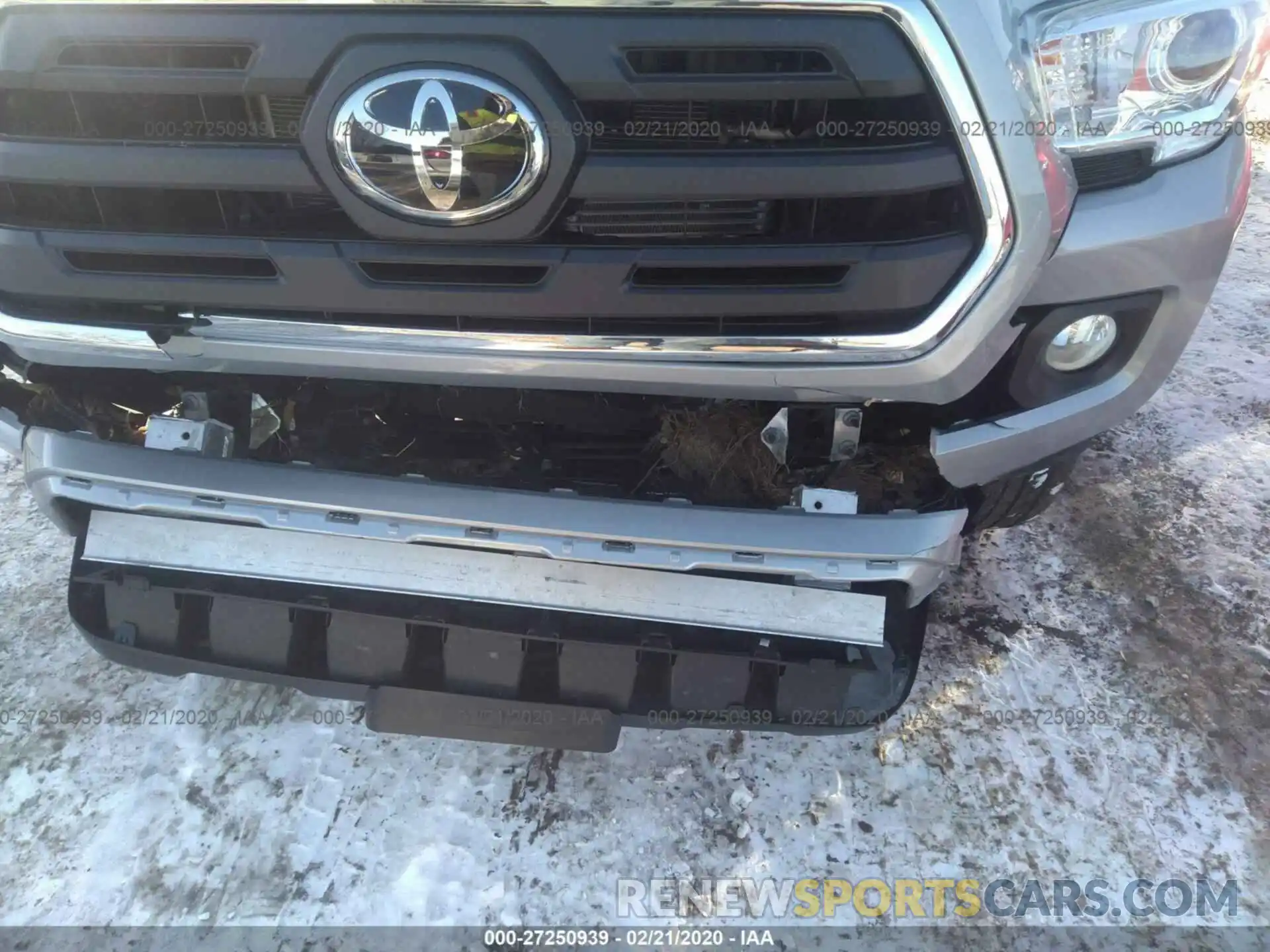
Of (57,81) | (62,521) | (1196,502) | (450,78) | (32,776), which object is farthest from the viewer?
(1196,502)

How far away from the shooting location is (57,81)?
137cm

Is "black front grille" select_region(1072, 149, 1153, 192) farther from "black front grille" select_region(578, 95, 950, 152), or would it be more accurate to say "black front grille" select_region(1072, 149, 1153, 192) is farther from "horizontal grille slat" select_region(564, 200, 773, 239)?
"horizontal grille slat" select_region(564, 200, 773, 239)

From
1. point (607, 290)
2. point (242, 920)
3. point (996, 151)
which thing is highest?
point (996, 151)

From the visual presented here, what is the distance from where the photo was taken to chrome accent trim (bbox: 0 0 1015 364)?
122 cm

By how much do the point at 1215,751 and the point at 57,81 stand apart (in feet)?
9.40

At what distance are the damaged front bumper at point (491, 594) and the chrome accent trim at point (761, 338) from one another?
28cm

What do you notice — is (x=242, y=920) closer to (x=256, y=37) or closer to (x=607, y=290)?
(x=607, y=290)

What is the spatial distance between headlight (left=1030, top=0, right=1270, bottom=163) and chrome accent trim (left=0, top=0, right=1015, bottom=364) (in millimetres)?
147

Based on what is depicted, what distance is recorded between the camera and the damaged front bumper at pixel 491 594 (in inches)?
62.7

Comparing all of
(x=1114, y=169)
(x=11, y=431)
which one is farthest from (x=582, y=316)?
(x=11, y=431)

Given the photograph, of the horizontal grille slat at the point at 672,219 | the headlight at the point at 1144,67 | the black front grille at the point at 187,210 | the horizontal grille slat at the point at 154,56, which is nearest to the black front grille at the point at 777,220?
the horizontal grille slat at the point at 672,219

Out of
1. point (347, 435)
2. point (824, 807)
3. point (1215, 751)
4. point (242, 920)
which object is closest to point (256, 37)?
point (347, 435)

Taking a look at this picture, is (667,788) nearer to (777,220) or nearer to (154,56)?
(777,220)

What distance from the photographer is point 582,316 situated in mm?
1462
